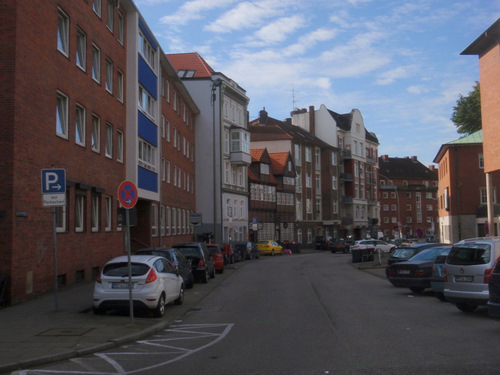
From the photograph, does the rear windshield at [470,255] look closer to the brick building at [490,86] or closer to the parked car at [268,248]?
the brick building at [490,86]

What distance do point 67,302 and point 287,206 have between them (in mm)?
57400

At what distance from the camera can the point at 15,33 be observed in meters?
15.6

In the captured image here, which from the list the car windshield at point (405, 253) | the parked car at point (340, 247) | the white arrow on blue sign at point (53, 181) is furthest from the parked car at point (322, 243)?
the white arrow on blue sign at point (53, 181)

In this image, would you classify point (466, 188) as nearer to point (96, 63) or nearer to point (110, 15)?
point (110, 15)

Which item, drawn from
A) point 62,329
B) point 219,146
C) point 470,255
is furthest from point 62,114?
point 219,146

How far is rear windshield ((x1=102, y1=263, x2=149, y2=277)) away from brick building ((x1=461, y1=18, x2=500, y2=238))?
2771 centimetres

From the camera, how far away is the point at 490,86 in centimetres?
3591

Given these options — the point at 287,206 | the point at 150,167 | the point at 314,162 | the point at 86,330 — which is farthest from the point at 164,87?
the point at 314,162

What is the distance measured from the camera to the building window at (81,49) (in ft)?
70.1

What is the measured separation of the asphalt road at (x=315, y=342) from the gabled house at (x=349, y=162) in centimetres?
7132

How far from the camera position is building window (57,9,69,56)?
63.8ft

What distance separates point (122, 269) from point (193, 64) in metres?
45.3

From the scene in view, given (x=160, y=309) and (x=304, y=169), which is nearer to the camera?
(x=160, y=309)

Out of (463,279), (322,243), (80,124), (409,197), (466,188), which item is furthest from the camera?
Answer: (409,197)
